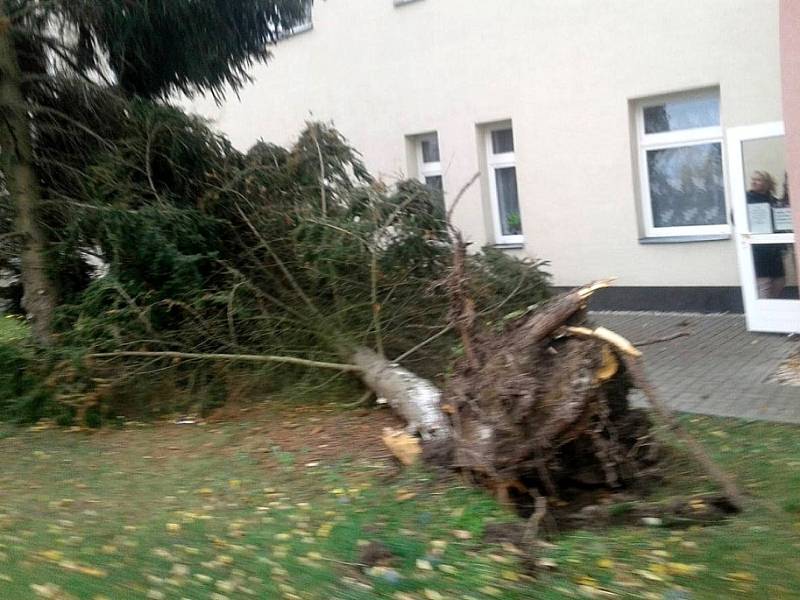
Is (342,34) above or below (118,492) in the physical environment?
above

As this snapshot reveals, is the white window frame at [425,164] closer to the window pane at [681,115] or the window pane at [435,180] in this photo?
the window pane at [435,180]

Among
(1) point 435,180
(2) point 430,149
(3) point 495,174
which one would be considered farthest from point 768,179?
(2) point 430,149

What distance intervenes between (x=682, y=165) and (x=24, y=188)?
26.5ft

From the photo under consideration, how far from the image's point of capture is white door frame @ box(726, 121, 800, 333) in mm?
10211

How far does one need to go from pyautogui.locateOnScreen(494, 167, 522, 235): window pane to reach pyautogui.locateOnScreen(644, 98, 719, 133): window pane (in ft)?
8.09

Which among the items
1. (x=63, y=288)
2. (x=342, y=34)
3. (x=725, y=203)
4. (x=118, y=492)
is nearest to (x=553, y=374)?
(x=118, y=492)

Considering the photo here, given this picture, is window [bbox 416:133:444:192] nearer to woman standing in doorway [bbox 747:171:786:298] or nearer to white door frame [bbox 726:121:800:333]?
white door frame [bbox 726:121:800:333]

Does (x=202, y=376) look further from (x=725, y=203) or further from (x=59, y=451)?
(x=725, y=203)

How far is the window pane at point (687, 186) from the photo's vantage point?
11766 millimetres

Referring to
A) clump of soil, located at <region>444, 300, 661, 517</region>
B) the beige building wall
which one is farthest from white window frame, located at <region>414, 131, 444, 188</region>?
clump of soil, located at <region>444, 300, 661, 517</region>

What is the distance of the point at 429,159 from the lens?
1522 centimetres

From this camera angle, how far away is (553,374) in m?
5.38

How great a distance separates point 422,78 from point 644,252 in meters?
4.64

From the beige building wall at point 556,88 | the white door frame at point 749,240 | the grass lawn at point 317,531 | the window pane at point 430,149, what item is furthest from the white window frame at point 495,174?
the grass lawn at point 317,531
